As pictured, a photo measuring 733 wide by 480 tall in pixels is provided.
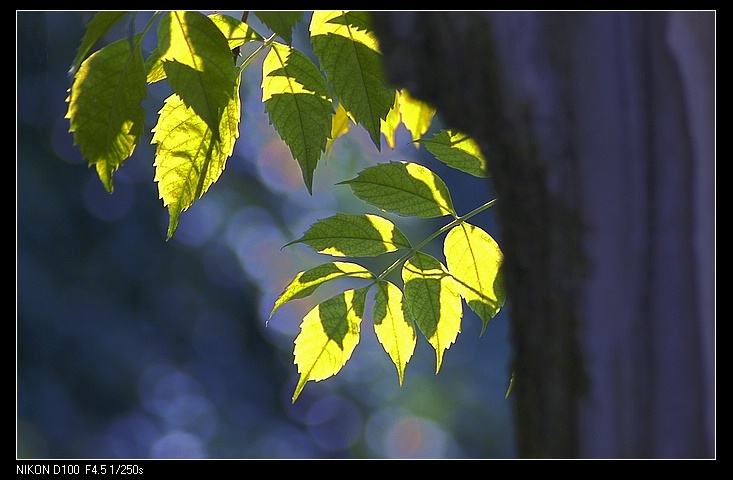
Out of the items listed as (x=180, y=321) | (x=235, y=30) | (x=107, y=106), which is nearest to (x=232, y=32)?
(x=235, y=30)

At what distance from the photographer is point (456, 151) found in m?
0.56

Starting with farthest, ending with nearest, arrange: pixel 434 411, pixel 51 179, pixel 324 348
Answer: pixel 434 411 → pixel 51 179 → pixel 324 348

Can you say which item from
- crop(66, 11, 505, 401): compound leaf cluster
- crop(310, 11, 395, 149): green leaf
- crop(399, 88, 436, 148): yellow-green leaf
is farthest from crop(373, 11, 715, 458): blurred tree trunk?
crop(399, 88, 436, 148): yellow-green leaf

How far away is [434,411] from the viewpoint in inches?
254

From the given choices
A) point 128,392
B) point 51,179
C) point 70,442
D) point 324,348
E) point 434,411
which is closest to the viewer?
point 324,348

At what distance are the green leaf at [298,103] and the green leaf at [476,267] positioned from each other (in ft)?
0.45

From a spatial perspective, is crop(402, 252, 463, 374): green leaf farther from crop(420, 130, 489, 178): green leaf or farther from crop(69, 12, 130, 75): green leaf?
crop(69, 12, 130, 75): green leaf

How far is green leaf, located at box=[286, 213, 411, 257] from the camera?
552 millimetres

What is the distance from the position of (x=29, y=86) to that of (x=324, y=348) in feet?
15.5

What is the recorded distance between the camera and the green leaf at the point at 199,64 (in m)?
0.39

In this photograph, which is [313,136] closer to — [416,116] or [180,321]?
[416,116]

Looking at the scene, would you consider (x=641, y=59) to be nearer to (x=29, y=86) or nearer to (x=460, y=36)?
(x=460, y=36)

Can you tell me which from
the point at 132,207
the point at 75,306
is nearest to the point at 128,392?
the point at 75,306

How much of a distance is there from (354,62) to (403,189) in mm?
125
